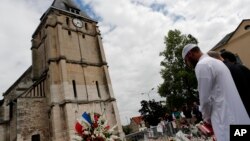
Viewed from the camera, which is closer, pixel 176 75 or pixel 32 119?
pixel 32 119

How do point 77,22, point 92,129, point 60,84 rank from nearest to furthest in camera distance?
point 92,129, point 60,84, point 77,22

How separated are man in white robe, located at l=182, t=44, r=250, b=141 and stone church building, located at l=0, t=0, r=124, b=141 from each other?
17.8 m

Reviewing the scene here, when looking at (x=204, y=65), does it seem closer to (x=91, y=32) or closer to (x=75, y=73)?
(x=75, y=73)

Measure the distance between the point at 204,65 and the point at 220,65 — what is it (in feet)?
0.64

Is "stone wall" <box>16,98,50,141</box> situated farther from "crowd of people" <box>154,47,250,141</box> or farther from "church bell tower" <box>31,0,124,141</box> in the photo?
"crowd of people" <box>154,47,250,141</box>

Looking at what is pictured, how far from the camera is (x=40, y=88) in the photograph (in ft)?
82.7

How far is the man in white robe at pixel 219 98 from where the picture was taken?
98.3 inches

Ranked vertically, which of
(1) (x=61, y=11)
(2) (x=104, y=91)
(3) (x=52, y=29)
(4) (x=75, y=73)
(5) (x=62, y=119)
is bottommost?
(5) (x=62, y=119)

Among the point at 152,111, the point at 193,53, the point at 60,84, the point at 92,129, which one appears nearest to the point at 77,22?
the point at 60,84

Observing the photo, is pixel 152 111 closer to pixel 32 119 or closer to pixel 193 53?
pixel 32 119

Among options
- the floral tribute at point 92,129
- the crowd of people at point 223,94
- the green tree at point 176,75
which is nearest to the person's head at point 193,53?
the crowd of people at point 223,94

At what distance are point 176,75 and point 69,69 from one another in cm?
1231

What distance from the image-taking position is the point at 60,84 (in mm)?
23297

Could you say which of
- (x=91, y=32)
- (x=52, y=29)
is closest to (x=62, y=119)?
(x=52, y=29)
